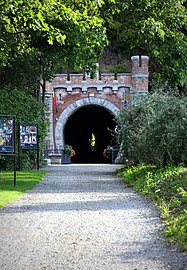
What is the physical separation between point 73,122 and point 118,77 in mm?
12085

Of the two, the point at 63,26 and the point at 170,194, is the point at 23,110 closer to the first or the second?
the point at 63,26

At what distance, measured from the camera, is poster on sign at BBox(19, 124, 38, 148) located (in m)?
20.2

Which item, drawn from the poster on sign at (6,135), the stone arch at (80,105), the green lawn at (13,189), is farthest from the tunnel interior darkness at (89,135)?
the poster on sign at (6,135)

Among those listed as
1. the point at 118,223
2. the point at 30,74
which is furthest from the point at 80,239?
the point at 30,74

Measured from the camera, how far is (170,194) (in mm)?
11148

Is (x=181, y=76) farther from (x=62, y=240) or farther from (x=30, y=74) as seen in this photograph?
(x=62, y=240)

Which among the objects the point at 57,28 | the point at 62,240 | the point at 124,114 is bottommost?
the point at 62,240

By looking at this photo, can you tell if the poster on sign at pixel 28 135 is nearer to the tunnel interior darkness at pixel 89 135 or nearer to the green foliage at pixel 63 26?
the green foliage at pixel 63 26

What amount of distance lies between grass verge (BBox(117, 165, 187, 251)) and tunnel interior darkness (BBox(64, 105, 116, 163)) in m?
28.4

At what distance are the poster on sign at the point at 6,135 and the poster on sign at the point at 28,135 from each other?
19.5 ft

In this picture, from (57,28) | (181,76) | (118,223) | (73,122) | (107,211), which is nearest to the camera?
(118,223)

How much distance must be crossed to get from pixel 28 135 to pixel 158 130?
18.4 ft

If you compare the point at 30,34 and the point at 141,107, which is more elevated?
the point at 30,34

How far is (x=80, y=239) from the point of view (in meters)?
7.18
